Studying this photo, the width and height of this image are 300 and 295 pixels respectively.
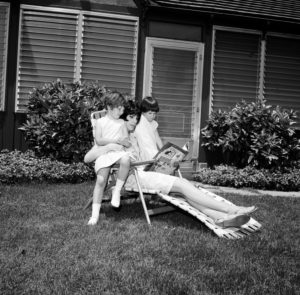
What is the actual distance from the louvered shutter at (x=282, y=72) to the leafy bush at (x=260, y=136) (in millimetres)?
1043

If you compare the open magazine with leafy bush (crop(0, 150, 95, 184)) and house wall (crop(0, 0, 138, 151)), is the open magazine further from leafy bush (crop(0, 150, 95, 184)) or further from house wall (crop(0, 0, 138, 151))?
house wall (crop(0, 0, 138, 151))

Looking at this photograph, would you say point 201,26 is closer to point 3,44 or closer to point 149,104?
point 3,44

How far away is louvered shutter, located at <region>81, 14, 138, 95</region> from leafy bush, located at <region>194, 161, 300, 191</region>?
2.29m

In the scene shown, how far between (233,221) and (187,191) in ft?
2.02

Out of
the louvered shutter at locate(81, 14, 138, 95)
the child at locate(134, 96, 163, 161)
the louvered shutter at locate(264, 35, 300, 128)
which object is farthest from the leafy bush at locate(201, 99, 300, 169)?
the child at locate(134, 96, 163, 161)

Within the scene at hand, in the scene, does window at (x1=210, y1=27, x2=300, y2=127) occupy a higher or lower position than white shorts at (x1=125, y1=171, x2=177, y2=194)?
higher

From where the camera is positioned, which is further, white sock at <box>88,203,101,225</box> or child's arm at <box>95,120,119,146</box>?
child's arm at <box>95,120,119,146</box>

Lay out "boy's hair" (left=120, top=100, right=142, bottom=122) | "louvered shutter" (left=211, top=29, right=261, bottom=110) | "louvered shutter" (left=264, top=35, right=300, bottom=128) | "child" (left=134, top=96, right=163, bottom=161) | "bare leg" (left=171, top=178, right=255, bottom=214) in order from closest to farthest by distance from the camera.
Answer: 1. "bare leg" (left=171, top=178, right=255, bottom=214)
2. "child" (left=134, top=96, right=163, bottom=161)
3. "boy's hair" (left=120, top=100, right=142, bottom=122)
4. "louvered shutter" (left=211, top=29, right=261, bottom=110)
5. "louvered shutter" (left=264, top=35, right=300, bottom=128)

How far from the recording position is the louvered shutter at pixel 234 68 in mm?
9383

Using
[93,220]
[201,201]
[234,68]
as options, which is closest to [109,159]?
[93,220]

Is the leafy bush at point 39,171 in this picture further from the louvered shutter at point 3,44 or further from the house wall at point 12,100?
the louvered shutter at point 3,44

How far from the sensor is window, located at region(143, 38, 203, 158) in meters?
9.09

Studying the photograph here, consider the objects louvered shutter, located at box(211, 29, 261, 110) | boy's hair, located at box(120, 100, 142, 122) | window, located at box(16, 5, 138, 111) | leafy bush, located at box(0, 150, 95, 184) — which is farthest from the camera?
louvered shutter, located at box(211, 29, 261, 110)

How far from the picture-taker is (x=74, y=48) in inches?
346
